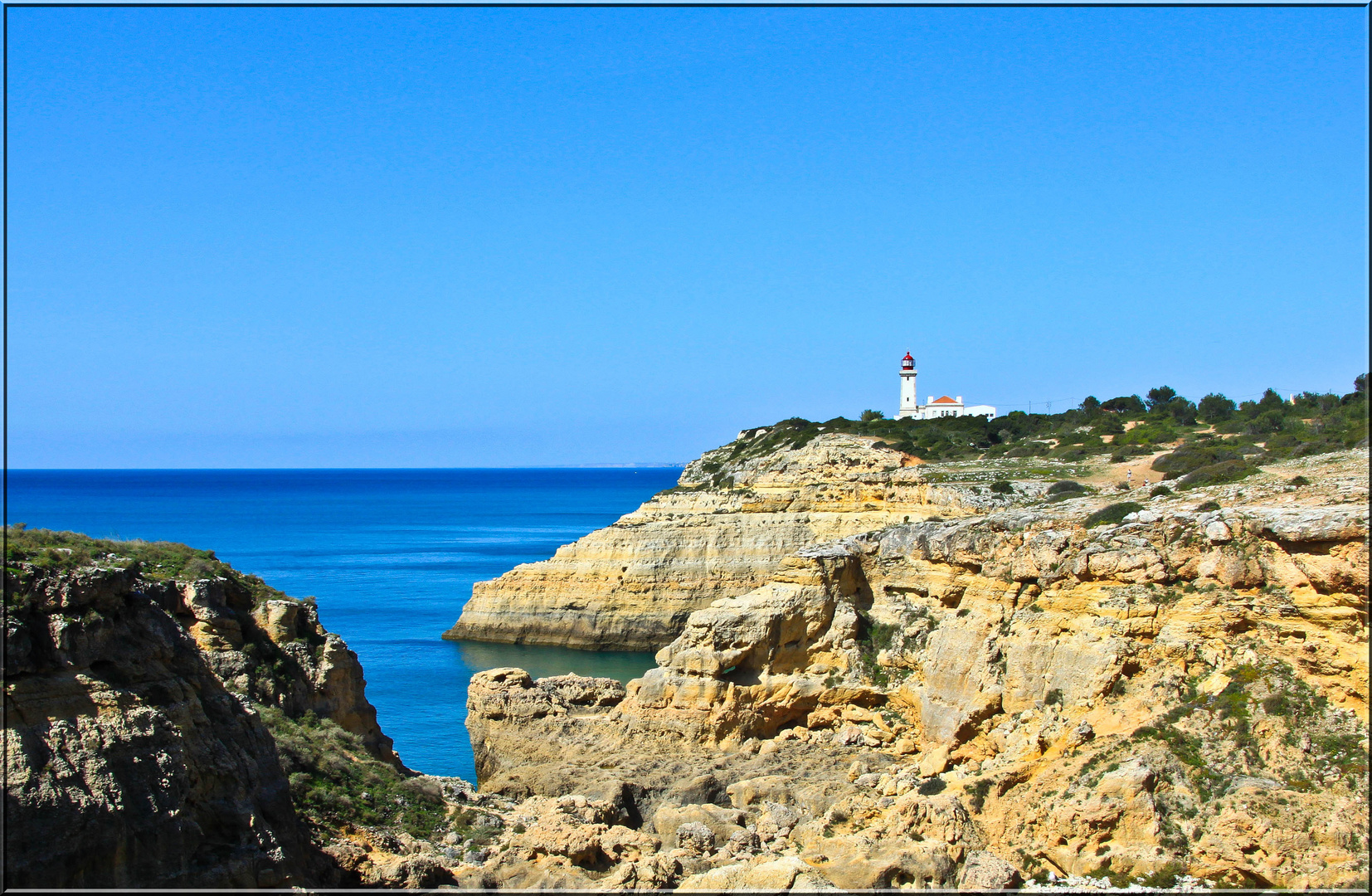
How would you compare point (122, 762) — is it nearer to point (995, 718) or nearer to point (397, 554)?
point (995, 718)

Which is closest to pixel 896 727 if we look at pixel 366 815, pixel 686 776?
pixel 686 776

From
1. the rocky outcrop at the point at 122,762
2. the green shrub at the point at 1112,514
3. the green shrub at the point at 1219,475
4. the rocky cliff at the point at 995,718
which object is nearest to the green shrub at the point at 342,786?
the rocky cliff at the point at 995,718

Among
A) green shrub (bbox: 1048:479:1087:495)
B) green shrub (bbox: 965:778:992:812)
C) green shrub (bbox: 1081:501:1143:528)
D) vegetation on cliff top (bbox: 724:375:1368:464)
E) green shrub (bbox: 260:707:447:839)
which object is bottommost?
green shrub (bbox: 965:778:992:812)

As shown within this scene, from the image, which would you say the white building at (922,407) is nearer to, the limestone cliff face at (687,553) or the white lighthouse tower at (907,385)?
the white lighthouse tower at (907,385)

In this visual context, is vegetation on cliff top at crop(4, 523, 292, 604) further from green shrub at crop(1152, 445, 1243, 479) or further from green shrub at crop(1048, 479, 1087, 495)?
green shrub at crop(1152, 445, 1243, 479)

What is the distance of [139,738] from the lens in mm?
11344

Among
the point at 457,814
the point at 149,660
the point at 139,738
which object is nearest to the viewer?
the point at 139,738

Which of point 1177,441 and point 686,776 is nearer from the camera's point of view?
point 686,776

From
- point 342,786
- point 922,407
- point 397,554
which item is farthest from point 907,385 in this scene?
point 342,786

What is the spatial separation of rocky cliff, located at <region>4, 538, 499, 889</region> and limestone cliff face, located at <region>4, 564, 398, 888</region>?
2 cm

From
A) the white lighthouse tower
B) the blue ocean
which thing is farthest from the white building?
the blue ocean

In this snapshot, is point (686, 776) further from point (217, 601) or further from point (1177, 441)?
point (1177, 441)

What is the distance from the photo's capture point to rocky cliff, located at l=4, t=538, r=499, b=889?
34.3 feet

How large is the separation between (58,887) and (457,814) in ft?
25.4
